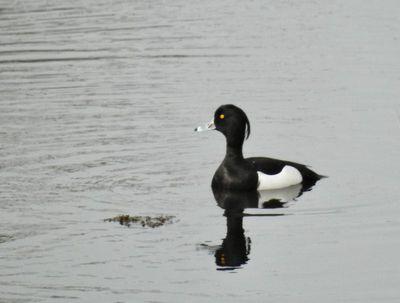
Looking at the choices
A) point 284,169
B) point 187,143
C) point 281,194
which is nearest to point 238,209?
point 281,194

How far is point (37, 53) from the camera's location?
29234 millimetres

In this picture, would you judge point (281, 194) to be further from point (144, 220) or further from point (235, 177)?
point (144, 220)

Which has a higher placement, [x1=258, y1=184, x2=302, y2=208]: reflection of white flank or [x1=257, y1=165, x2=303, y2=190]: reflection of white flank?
[x1=257, y1=165, x2=303, y2=190]: reflection of white flank

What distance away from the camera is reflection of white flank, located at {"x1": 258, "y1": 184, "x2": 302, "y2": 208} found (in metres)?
18.0

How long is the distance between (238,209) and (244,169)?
5.54ft

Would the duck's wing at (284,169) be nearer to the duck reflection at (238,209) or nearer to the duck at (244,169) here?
the duck at (244,169)

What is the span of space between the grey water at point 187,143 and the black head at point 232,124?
0.87 metres

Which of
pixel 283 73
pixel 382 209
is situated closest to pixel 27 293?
pixel 382 209

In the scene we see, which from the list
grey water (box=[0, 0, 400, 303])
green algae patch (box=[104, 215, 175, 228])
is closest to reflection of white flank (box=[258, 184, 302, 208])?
grey water (box=[0, 0, 400, 303])

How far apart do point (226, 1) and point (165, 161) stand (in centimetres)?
1615

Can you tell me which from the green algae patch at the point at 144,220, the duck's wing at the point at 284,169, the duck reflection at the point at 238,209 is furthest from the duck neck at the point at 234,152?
the green algae patch at the point at 144,220

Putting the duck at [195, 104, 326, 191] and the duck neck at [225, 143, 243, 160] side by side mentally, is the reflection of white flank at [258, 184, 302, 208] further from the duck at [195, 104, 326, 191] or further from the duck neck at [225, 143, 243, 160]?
the duck neck at [225, 143, 243, 160]

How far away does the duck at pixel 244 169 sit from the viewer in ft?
61.2

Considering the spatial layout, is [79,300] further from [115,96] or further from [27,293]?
[115,96]
